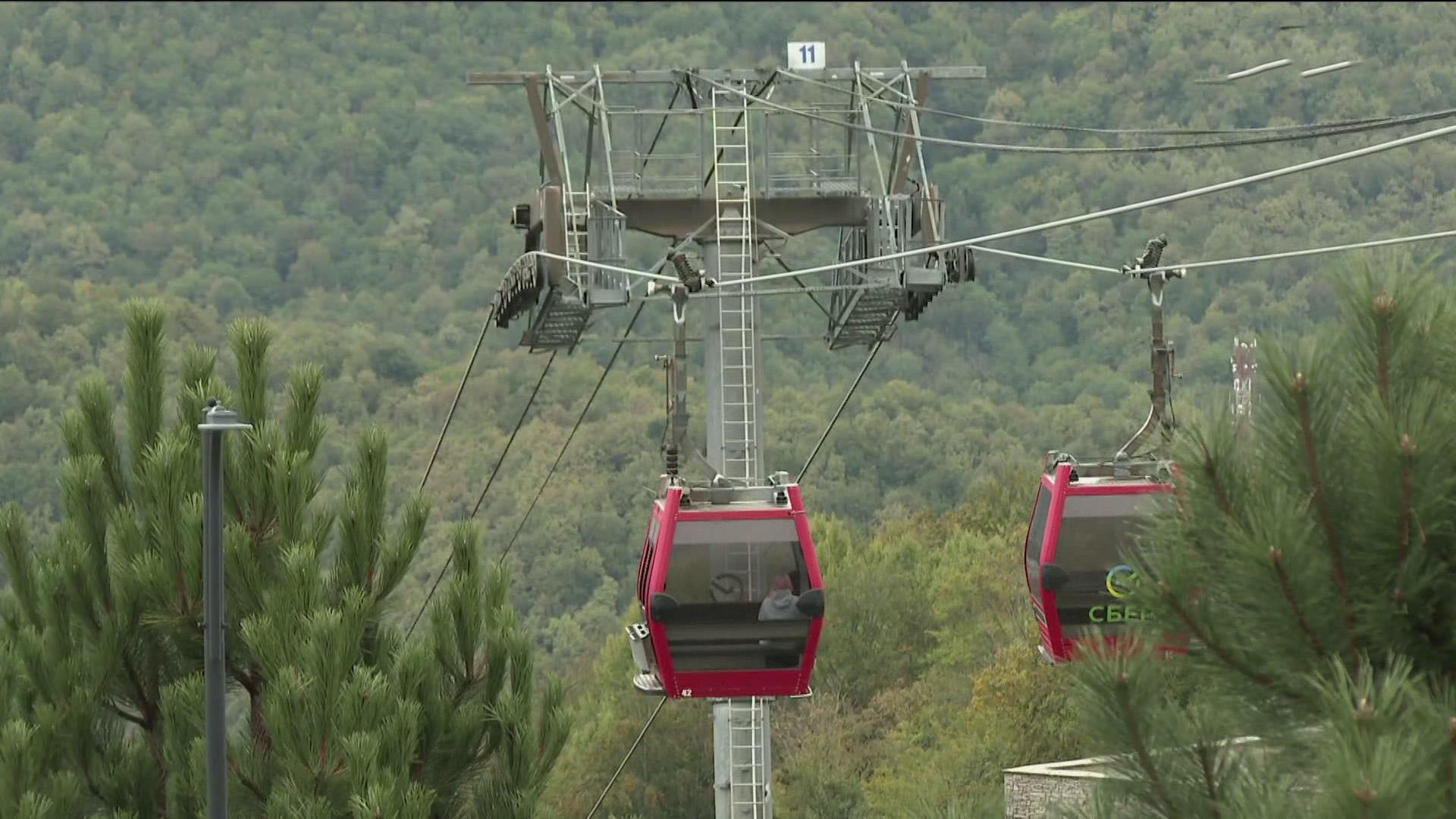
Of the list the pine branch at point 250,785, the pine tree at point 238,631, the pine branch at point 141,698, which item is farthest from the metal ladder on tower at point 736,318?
the pine branch at point 250,785

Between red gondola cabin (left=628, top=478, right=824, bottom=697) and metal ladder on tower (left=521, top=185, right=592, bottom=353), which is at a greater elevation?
metal ladder on tower (left=521, top=185, right=592, bottom=353)

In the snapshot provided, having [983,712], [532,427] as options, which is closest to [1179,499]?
[983,712]

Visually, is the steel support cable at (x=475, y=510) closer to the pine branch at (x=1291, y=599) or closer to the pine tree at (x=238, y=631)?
the pine tree at (x=238, y=631)

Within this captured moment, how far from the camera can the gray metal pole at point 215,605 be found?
12.3 meters

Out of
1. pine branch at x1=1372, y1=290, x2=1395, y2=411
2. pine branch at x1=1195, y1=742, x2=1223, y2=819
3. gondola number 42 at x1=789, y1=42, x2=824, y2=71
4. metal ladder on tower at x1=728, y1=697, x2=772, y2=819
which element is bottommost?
metal ladder on tower at x1=728, y1=697, x2=772, y2=819

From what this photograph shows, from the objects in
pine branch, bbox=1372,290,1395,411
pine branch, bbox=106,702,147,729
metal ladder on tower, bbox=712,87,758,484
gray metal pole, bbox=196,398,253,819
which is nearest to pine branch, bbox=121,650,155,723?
pine branch, bbox=106,702,147,729

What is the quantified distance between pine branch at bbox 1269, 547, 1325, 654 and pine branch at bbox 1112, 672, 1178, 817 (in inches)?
→ 17.3

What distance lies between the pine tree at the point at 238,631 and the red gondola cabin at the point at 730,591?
147 cm

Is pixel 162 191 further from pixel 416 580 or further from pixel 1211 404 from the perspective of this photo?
pixel 1211 404

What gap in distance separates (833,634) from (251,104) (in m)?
106

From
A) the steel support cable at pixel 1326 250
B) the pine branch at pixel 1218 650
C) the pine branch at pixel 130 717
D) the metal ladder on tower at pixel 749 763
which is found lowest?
the metal ladder on tower at pixel 749 763

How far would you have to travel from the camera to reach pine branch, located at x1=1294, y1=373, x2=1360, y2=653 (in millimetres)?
6371

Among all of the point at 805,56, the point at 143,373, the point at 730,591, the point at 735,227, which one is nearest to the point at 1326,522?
the point at 730,591

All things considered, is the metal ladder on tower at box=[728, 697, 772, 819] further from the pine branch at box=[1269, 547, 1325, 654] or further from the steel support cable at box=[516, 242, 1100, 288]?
the pine branch at box=[1269, 547, 1325, 654]
